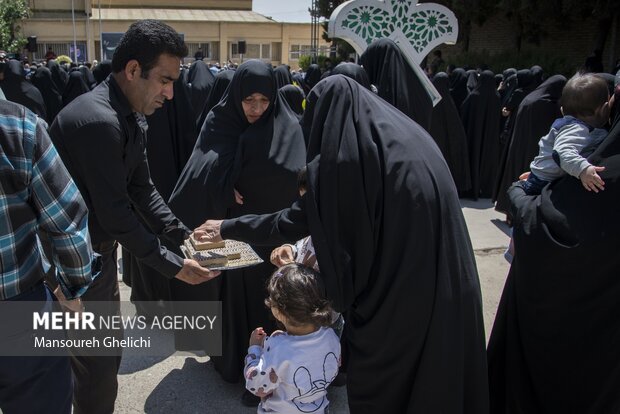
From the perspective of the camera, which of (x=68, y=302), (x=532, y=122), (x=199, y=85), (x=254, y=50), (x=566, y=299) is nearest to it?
(x=68, y=302)

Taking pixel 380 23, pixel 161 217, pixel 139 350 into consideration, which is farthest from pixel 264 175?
pixel 380 23

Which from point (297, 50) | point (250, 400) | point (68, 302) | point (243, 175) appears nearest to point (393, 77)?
point (243, 175)

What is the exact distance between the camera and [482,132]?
8070 millimetres

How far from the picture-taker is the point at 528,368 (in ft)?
7.91

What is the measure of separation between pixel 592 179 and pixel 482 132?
248 inches

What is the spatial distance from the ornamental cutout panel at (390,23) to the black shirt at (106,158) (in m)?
2.47

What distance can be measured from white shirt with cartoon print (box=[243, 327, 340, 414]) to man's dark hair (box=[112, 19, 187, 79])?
3.86ft

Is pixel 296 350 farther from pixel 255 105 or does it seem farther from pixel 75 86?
pixel 75 86

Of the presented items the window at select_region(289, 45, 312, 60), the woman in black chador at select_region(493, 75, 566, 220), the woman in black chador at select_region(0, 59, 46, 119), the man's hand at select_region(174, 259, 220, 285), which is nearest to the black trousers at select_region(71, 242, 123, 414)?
the man's hand at select_region(174, 259, 220, 285)

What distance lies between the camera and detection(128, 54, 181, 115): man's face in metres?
2.17

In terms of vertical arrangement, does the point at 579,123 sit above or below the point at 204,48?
below

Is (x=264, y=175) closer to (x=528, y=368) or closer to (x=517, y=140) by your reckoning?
(x=528, y=368)

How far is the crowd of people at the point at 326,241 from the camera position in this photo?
5.47ft

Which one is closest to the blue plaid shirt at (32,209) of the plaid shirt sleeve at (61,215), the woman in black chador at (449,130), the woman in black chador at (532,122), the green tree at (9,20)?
the plaid shirt sleeve at (61,215)
